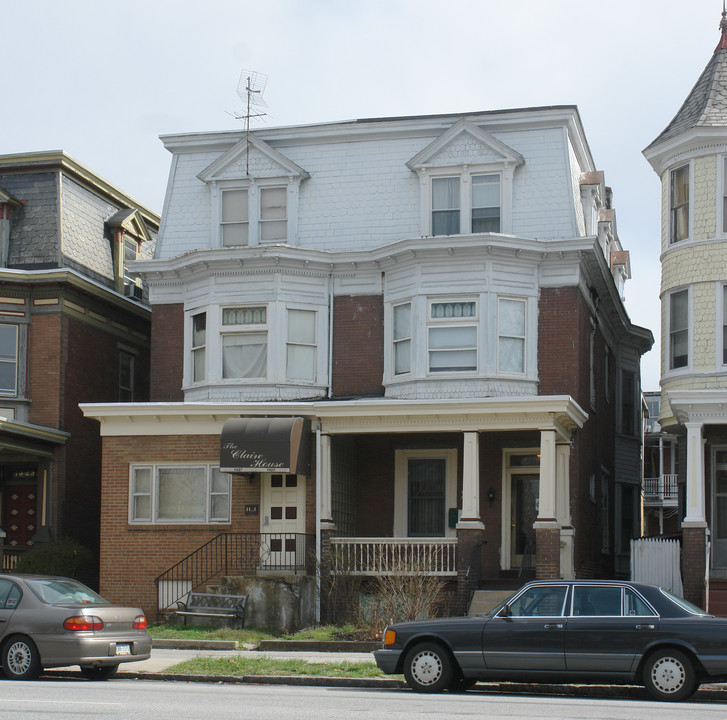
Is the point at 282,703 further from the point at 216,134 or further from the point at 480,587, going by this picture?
the point at 216,134

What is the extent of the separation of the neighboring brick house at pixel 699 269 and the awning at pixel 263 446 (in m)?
7.75

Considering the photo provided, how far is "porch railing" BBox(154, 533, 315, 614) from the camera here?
24531mm

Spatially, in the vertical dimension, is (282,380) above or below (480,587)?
above

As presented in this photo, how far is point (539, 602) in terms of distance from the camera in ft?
49.4

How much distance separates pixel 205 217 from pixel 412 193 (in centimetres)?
510

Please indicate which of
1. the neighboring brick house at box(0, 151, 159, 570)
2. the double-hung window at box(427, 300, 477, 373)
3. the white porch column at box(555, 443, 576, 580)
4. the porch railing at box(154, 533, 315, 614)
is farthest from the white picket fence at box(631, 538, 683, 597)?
the neighboring brick house at box(0, 151, 159, 570)

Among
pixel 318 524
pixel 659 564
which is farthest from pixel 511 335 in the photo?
pixel 318 524

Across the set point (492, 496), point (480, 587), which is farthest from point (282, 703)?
point (492, 496)

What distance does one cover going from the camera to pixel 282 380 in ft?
87.1

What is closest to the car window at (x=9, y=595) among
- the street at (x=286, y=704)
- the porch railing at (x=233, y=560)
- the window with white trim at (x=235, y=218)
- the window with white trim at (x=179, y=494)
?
the street at (x=286, y=704)

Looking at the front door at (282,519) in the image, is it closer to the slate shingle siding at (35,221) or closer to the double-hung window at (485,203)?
the double-hung window at (485,203)

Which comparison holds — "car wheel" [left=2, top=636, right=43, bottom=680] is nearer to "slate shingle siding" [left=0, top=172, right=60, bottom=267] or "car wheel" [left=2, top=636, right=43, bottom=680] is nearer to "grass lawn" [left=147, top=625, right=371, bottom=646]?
"grass lawn" [left=147, top=625, right=371, bottom=646]

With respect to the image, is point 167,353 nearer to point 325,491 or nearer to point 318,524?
point 325,491

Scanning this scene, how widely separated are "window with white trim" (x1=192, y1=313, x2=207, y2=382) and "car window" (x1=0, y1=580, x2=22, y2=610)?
1142cm
